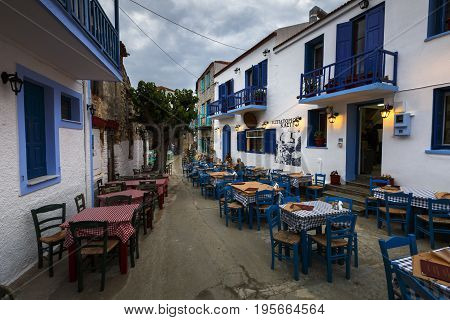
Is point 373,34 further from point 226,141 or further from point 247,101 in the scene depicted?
point 226,141

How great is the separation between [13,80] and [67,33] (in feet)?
3.72

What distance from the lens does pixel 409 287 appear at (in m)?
2.16

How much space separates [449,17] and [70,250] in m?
9.34

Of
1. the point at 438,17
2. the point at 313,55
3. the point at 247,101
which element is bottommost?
the point at 247,101

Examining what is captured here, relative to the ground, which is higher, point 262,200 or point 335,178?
point 335,178

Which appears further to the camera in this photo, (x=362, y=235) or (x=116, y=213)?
(x=362, y=235)

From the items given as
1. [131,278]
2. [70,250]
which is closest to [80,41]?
[70,250]

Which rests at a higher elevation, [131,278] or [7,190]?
[7,190]

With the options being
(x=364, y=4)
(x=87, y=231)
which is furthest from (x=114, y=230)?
(x=364, y=4)

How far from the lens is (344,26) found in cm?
827

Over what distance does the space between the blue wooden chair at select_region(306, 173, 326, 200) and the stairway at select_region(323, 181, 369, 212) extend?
0.75 ft

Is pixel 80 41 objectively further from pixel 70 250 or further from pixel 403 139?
pixel 403 139

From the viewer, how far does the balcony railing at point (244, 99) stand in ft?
41.3

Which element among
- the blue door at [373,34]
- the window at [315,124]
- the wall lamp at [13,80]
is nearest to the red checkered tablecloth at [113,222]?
the wall lamp at [13,80]
